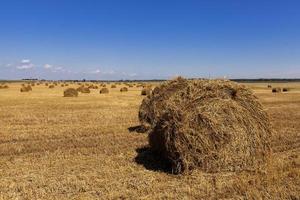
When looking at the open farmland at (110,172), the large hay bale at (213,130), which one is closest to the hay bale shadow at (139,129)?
the open farmland at (110,172)

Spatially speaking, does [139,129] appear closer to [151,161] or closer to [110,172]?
[151,161]

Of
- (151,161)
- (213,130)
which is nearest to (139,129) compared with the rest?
(151,161)

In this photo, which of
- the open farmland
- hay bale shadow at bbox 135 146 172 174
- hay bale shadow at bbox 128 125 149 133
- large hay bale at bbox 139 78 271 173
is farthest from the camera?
hay bale shadow at bbox 128 125 149 133

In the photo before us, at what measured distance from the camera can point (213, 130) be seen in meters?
9.57

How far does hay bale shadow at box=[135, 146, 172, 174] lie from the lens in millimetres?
9914

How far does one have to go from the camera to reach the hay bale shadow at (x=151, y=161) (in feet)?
32.5

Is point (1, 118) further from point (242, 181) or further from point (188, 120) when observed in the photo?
point (242, 181)

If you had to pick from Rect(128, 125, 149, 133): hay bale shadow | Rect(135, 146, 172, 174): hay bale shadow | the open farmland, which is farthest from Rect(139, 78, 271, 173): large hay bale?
Rect(128, 125, 149, 133): hay bale shadow

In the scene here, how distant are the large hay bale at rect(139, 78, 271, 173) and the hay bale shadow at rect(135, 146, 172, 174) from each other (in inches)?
7.9

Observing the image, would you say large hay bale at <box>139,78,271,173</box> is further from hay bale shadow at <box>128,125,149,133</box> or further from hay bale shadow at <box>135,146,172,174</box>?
hay bale shadow at <box>128,125,149,133</box>

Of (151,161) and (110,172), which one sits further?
(151,161)

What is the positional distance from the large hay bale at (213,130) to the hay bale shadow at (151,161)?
20 centimetres

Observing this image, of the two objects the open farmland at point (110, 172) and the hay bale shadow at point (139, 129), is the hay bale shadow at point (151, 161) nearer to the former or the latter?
the open farmland at point (110, 172)

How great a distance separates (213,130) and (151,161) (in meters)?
1.86
